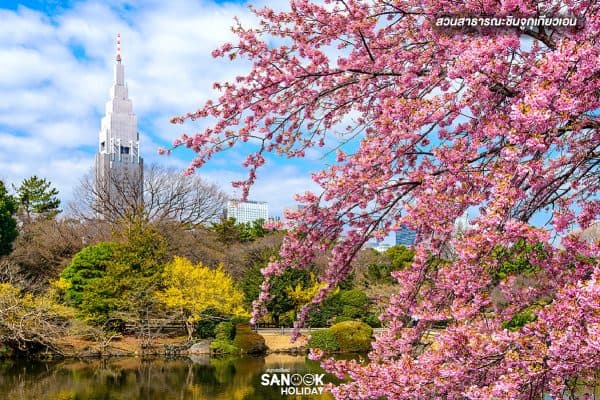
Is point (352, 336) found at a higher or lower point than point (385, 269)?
lower

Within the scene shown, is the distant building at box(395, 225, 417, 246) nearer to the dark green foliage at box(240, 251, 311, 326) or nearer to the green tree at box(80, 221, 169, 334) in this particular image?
the green tree at box(80, 221, 169, 334)

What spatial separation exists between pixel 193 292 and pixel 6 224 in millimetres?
6045

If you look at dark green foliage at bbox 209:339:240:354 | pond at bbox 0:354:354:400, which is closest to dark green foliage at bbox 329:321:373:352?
pond at bbox 0:354:354:400

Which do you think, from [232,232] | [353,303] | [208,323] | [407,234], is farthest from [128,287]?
[407,234]

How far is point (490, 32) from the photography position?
95.0 inches

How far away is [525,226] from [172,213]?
75.2ft

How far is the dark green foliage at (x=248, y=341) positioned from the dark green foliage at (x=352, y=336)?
1894 mm

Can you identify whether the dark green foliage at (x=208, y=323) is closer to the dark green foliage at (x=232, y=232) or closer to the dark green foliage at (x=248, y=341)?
the dark green foliage at (x=248, y=341)

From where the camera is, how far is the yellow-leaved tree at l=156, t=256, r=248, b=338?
16172 millimetres

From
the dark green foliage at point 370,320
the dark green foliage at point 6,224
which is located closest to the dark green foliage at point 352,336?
the dark green foliage at point 370,320

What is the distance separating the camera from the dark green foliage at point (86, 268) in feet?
54.6

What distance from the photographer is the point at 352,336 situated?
16547 mm

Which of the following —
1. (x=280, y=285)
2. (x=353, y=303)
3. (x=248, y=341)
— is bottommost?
(x=248, y=341)

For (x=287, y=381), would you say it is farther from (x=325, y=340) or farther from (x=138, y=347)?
(x=138, y=347)
